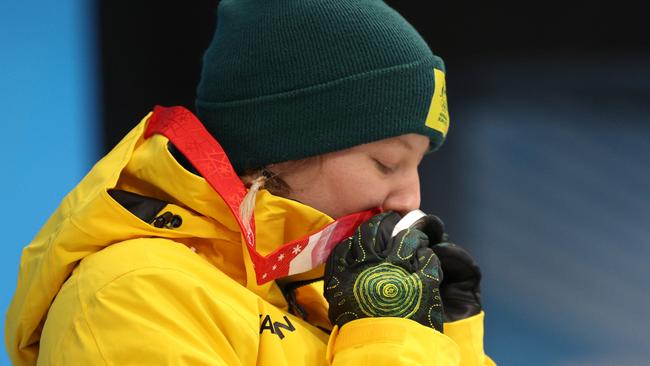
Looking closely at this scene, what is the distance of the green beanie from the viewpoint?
1.15 metres

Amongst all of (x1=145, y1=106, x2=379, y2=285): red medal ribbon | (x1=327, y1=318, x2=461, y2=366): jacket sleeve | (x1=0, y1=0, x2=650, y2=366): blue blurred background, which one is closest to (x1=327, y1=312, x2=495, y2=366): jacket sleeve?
(x1=327, y1=318, x2=461, y2=366): jacket sleeve

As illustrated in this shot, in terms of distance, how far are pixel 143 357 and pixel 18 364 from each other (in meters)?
0.30

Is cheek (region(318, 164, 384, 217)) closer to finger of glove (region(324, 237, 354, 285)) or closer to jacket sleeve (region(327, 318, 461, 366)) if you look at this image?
finger of glove (region(324, 237, 354, 285))

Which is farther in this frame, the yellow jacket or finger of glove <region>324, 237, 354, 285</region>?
finger of glove <region>324, 237, 354, 285</region>

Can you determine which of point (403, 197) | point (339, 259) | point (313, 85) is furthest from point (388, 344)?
point (313, 85)

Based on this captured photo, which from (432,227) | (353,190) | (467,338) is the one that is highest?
(353,190)

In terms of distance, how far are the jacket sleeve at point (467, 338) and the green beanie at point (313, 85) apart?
283mm

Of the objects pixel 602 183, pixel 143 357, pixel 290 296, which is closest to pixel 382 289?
pixel 290 296

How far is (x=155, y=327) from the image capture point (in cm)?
92

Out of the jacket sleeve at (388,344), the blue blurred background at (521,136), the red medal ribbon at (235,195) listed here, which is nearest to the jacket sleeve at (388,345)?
the jacket sleeve at (388,344)

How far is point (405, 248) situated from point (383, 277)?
0.06m

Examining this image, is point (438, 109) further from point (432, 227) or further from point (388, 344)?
point (388, 344)

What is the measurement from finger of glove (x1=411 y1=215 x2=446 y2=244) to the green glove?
0.19ft

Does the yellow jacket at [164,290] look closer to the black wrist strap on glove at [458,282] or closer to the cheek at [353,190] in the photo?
the cheek at [353,190]
